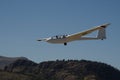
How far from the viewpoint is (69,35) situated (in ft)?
298

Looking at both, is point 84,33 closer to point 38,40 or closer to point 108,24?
point 108,24

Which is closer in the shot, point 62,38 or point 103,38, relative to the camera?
point 62,38

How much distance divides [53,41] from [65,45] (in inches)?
161

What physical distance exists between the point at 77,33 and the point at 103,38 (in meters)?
17.2

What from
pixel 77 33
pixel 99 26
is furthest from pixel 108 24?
pixel 77 33

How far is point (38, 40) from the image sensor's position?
303 feet

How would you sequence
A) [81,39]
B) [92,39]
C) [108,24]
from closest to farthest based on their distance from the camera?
1. [108,24]
2. [81,39]
3. [92,39]

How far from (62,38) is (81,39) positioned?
7.25m

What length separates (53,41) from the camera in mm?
89625

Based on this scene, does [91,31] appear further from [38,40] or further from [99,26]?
[38,40]

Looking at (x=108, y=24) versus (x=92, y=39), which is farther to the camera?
(x=92, y=39)

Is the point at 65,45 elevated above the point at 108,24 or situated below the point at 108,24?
below

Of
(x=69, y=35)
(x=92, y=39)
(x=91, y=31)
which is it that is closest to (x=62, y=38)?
(x=69, y=35)

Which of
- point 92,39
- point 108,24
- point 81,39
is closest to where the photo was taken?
point 108,24
